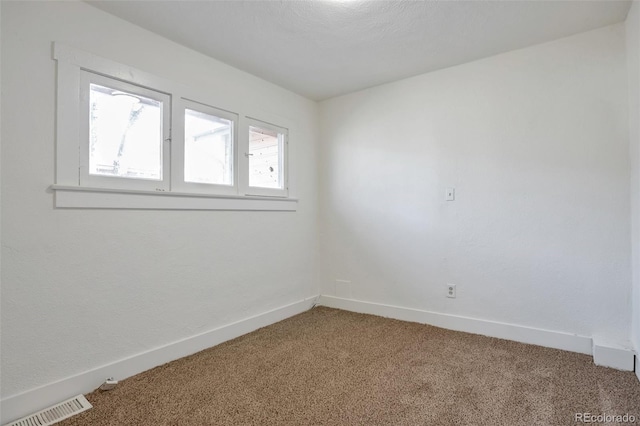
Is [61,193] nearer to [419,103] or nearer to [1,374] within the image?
[1,374]

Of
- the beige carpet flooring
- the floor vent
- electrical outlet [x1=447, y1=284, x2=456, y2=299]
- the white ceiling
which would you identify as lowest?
the floor vent

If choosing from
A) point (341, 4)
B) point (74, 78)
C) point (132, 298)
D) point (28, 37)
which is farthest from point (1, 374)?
point (341, 4)

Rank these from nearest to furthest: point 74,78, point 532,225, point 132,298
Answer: point 74,78, point 132,298, point 532,225

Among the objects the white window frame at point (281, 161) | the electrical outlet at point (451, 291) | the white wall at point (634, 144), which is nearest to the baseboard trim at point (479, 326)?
the electrical outlet at point (451, 291)

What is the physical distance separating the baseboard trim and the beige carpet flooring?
90 millimetres

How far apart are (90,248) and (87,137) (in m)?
0.66

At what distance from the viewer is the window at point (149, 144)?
1871 millimetres

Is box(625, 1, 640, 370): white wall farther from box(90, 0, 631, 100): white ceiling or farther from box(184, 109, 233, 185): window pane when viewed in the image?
box(184, 109, 233, 185): window pane

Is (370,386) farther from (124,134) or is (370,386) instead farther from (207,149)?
(124,134)

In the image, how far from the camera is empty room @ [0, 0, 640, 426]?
1.74 meters

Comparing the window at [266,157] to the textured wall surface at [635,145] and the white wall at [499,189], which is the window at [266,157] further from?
the textured wall surface at [635,145]

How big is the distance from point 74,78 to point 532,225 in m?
3.26

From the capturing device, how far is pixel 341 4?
1979 millimetres

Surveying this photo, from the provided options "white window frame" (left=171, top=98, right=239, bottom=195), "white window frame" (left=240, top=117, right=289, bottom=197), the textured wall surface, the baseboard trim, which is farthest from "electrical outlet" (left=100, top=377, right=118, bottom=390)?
the textured wall surface
